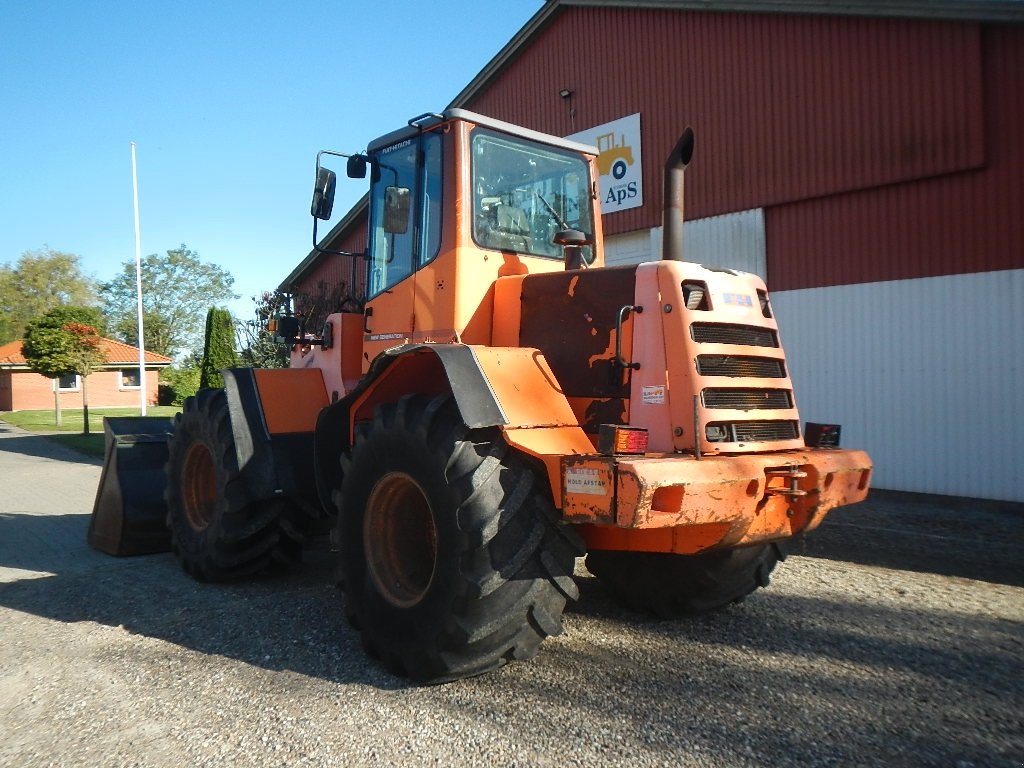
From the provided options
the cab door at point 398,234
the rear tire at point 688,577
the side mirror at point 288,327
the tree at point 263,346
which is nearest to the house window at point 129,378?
the tree at point 263,346

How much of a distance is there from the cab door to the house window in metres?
52.4

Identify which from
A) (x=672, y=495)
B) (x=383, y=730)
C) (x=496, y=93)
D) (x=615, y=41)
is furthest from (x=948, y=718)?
(x=496, y=93)

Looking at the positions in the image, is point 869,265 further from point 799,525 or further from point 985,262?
point 799,525

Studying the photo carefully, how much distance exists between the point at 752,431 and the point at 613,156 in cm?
1102

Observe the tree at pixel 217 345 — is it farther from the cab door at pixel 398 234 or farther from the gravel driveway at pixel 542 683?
the cab door at pixel 398 234

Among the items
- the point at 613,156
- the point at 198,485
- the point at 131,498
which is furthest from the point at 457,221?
the point at 613,156

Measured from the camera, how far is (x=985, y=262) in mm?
10188

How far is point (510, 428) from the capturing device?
13.9 ft

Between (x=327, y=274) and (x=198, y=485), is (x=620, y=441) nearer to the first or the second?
(x=198, y=485)

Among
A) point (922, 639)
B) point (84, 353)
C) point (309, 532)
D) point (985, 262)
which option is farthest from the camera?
point (84, 353)

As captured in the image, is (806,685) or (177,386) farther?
(177,386)

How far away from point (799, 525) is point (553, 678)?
4.77 feet

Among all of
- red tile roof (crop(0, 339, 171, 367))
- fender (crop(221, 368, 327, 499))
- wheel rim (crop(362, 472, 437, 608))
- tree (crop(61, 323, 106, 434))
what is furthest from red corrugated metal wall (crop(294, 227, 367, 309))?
red tile roof (crop(0, 339, 171, 367))

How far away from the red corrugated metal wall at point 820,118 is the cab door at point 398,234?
7.56 m
